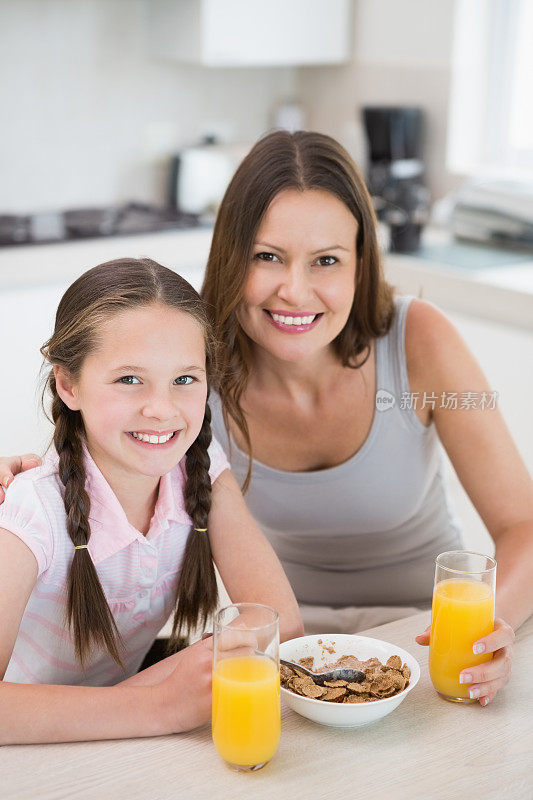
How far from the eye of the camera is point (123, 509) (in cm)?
123

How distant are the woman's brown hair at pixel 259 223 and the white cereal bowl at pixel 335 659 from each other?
462 mm

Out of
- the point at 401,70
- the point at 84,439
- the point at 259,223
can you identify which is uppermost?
the point at 401,70

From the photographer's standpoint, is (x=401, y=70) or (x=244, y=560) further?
(x=401, y=70)

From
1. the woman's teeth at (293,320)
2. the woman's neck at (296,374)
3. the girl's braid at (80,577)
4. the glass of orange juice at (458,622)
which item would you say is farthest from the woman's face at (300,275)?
the glass of orange juice at (458,622)

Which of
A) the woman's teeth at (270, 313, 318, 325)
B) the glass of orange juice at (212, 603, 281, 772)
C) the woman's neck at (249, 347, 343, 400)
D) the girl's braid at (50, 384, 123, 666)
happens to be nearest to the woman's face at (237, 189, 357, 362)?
the woman's teeth at (270, 313, 318, 325)

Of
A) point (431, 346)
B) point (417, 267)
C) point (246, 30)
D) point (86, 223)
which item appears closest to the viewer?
point (431, 346)

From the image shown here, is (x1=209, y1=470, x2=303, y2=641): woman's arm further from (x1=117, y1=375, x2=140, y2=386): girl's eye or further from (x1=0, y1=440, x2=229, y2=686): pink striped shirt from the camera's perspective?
(x1=117, y1=375, x2=140, y2=386): girl's eye

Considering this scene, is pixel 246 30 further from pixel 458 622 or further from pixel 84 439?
pixel 458 622

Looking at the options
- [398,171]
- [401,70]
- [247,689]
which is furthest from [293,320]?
[401,70]

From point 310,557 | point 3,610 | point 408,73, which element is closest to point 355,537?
point 310,557

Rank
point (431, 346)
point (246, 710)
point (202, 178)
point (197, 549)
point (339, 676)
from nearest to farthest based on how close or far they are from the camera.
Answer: point (246, 710), point (339, 676), point (197, 549), point (431, 346), point (202, 178)

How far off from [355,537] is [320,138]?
25.4 inches

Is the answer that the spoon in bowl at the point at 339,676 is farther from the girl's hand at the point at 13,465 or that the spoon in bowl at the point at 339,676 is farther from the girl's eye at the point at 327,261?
the girl's eye at the point at 327,261

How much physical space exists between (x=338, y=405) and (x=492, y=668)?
648 mm
